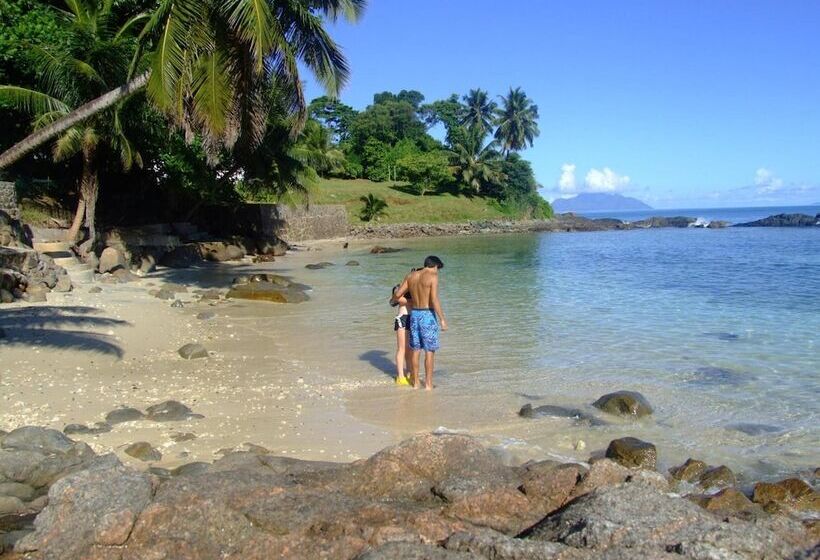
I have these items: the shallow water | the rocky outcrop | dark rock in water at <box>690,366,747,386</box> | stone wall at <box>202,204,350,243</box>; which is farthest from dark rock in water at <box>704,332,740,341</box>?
stone wall at <box>202,204,350,243</box>

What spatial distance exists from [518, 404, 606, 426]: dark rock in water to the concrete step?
1647cm

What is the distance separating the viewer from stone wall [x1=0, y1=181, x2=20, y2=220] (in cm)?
1826

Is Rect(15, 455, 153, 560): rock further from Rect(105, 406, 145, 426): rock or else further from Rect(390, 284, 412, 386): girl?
Rect(390, 284, 412, 386): girl

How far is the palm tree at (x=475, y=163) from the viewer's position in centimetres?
6469

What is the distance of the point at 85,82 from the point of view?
19578 millimetres

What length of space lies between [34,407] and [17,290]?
747 centimetres

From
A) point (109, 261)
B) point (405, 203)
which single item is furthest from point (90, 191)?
point (405, 203)

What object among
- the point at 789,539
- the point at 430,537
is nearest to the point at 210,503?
the point at 430,537

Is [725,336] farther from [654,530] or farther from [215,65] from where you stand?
[654,530]

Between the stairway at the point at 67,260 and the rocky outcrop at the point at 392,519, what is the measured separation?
15.1 metres

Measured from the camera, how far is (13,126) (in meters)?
22.9

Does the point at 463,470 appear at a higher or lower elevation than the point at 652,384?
higher

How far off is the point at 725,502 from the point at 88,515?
460 cm

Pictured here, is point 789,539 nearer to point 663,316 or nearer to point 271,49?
point 271,49
